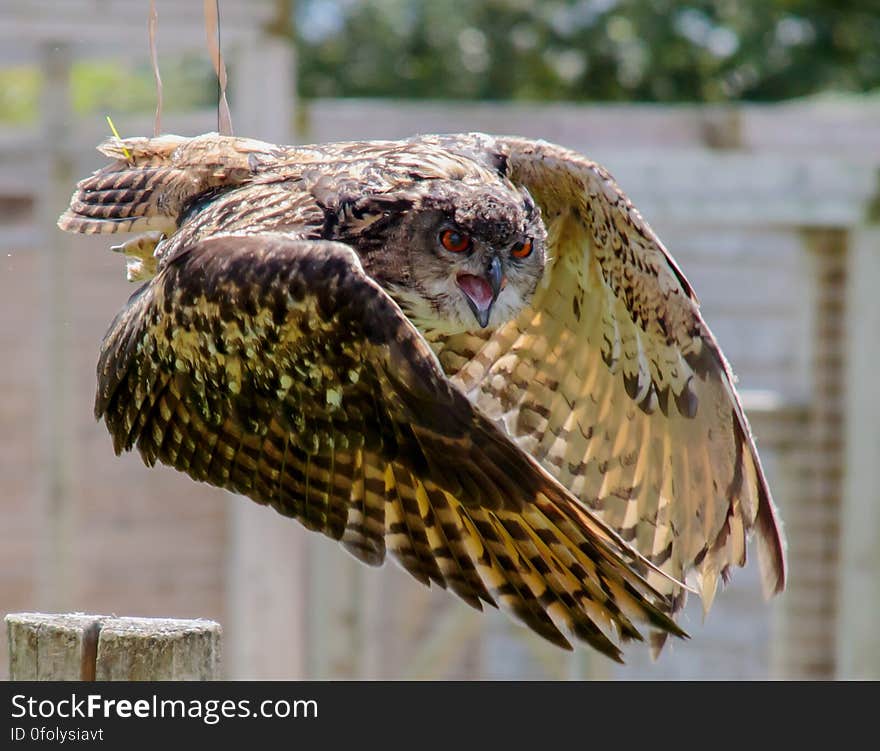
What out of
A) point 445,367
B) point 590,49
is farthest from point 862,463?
point 590,49

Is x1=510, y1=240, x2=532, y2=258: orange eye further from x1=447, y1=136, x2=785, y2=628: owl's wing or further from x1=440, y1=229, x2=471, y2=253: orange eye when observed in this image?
x1=447, y1=136, x2=785, y2=628: owl's wing

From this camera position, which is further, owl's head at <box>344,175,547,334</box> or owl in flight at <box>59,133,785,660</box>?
owl's head at <box>344,175,547,334</box>

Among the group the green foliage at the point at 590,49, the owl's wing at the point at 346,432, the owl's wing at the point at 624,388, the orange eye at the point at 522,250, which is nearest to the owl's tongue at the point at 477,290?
the orange eye at the point at 522,250

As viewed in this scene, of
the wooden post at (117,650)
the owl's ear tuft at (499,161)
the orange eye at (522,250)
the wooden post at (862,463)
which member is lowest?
the wooden post at (862,463)

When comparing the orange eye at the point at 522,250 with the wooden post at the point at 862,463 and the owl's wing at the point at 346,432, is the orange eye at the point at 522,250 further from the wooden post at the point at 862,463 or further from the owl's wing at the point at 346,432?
the wooden post at the point at 862,463

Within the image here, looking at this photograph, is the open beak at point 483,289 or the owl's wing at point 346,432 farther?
the open beak at point 483,289

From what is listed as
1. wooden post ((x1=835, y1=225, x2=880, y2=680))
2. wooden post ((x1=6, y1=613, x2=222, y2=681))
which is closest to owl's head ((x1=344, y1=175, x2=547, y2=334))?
wooden post ((x1=6, y1=613, x2=222, y2=681))

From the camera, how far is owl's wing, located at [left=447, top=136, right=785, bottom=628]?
3814 mm

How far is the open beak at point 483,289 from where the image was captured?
11.9 ft

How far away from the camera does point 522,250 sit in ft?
12.0

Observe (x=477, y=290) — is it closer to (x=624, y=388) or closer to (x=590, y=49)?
(x=624, y=388)

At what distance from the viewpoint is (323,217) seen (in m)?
3.37

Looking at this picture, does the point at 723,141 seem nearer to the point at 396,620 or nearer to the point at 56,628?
the point at 396,620

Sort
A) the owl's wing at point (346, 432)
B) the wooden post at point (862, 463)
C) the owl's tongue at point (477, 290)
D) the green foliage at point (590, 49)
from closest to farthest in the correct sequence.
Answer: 1. the owl's wing at point (346, 432)
2. the owl's tongue at point (477, 290)
3. the wooden post at point (862, 463)
4. the green foliage at point (590, 49)
